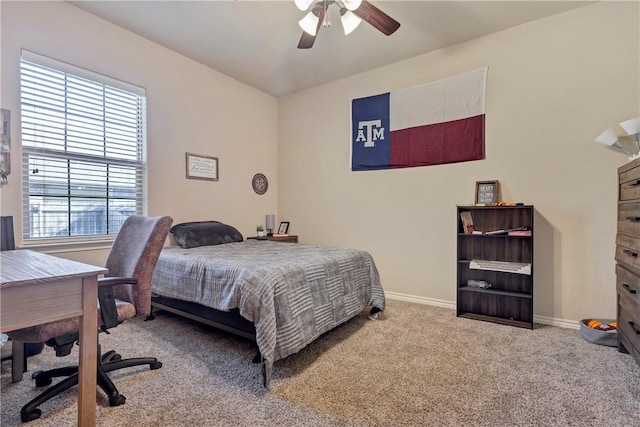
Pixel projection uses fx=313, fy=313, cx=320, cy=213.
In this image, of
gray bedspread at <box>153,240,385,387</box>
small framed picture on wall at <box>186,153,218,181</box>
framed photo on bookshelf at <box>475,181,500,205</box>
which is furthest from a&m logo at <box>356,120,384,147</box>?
small framed picture on wall at <box>186,153,218,181</box>

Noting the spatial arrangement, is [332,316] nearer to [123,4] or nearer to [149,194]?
[149,194]

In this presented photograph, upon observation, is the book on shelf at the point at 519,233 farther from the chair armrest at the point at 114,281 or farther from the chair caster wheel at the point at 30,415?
the chair caster wheel at the point at 30,415

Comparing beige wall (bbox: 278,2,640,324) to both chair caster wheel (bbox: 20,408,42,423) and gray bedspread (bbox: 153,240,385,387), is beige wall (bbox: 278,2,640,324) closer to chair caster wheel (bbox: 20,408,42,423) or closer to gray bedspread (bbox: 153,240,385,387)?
gray bedspread (bbox: 153,240,385,387)

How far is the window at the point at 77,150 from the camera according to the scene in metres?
2.55

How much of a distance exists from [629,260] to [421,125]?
2.14 meters

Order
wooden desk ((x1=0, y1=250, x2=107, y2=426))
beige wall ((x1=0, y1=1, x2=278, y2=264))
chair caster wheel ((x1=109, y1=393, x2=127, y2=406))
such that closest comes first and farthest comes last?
1. wooden desk ((x1=0, y1=250, x2=107, y2=426))
2. chair caster wheel ((x1=109, y1=393, x2=127, y2=406))
3. beige wall ((x1=0, y1=1, x2=278, y2=264))

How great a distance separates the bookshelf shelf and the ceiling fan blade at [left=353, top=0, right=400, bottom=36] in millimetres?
1719

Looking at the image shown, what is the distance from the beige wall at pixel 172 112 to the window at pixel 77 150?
0.08m

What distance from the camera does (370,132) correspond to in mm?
3857

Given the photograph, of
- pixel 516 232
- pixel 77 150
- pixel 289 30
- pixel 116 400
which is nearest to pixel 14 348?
pixel 116 400

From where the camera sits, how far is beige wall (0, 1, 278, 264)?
2457mm

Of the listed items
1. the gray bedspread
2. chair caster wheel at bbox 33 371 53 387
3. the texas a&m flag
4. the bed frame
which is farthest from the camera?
the texas a&m flag

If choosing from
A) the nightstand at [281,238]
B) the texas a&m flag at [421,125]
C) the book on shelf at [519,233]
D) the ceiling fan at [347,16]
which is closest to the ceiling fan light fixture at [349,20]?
the ceiling fan at [347,16]

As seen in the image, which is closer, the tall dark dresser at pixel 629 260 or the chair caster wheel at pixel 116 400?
the chair caster wheel at pixel 116 400
